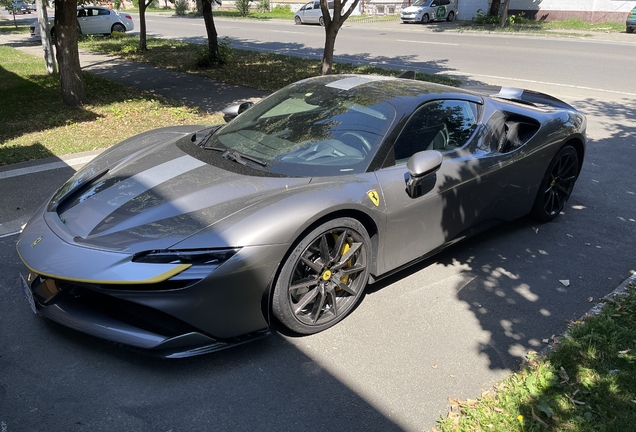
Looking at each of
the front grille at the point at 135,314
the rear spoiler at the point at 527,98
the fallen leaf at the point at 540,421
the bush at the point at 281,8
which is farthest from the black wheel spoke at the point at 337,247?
the bush at the point at 281,8

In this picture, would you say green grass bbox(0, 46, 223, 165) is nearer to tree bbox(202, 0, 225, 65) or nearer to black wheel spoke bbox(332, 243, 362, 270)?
tree bbox(202, 0, 225, 65)

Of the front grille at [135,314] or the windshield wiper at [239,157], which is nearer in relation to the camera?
the front grille at [135,314]

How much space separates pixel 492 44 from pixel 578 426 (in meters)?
18.5

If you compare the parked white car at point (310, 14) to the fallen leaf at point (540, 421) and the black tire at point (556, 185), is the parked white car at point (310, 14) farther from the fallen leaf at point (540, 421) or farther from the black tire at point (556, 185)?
the fallen leaf at point (540, 421)

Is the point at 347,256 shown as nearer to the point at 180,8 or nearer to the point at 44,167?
the point at 44,167

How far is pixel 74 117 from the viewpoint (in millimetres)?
8914

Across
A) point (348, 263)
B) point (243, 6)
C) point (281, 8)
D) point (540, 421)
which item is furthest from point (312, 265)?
point (281, 8)

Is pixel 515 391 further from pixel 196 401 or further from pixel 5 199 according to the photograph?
pixel 5 199

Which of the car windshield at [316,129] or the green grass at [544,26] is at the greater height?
the green grass at [544,26]

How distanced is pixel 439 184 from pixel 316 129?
95 centimetres

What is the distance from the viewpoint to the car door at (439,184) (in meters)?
3.60

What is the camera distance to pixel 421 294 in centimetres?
388

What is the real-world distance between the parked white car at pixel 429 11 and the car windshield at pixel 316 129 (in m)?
26.1

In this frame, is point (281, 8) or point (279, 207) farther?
point (281, 8)
